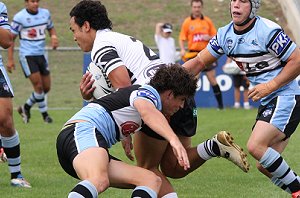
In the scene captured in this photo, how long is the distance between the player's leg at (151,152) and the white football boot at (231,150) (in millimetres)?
464

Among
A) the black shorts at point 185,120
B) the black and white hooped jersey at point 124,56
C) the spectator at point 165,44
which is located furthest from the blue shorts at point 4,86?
the spectator at point 165,44

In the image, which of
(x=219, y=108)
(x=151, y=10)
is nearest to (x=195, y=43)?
(x=219, y=108)

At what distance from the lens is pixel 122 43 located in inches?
286

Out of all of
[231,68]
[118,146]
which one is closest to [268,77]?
[118,146]

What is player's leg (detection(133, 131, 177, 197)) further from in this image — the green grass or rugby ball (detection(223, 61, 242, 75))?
rugby ball (detection(223, 61, 242, 75))

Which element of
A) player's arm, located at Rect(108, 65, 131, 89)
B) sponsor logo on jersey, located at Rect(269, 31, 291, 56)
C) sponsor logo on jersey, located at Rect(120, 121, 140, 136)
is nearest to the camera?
sponsor logo on jersey, located at Rect(120, 121, 140, 136)

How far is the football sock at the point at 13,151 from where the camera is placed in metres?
8.81

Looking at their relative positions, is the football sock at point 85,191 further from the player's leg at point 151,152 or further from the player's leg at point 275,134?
the player's leg at point 275,134

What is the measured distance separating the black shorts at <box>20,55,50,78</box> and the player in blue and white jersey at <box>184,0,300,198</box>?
7941mm

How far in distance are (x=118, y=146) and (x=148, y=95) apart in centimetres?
621

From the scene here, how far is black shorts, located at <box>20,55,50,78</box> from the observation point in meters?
15.4

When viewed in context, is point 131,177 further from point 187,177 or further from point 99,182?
point 187,177

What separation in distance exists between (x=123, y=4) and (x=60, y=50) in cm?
690

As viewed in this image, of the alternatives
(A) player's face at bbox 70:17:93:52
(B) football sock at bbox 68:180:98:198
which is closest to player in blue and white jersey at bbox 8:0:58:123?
(A) player's face at bbox 70:17:93:52
